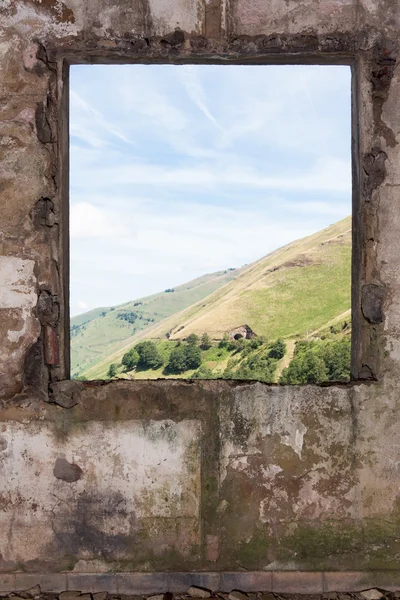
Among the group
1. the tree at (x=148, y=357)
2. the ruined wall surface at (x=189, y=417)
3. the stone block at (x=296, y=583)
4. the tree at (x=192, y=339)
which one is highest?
the ruined wall surface at (x=189, y=417)

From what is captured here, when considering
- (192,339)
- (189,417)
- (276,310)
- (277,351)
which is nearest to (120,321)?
(276,310)

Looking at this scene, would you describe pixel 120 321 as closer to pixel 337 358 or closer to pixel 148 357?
pixel 148 357

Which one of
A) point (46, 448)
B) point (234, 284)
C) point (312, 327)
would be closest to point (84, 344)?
point (234, 284)

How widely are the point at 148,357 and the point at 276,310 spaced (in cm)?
1709

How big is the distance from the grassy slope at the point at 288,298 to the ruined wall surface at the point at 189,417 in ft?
184

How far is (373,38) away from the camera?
10.8 feet

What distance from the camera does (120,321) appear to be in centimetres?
10338

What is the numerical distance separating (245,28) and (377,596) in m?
3.39

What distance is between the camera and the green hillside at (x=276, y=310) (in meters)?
54.9

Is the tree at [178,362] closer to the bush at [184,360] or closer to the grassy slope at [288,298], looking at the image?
the bush at [184,360]

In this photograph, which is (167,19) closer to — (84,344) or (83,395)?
(83,395)

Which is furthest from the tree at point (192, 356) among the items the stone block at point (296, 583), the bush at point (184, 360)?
the stone block at point (296, 583)

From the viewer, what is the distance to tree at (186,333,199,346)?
59438mm

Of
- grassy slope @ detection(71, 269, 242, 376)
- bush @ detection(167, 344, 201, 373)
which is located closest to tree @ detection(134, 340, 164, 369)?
bush @ detection(167, 344, 201, 373)
